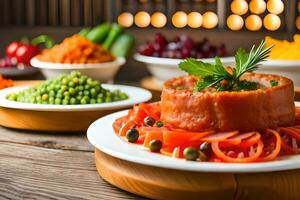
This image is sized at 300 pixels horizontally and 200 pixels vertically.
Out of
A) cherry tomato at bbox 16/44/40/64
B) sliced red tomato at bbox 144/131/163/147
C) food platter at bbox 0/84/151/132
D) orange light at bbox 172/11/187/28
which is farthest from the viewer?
orange light at bbox 172/11/187/28

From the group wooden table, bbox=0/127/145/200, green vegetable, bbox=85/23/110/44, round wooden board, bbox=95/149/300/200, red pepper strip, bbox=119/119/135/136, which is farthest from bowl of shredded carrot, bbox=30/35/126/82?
round wooden board, bbox=95/149/300/200

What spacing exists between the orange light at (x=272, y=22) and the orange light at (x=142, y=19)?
0.89 m

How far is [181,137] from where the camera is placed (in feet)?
5.79

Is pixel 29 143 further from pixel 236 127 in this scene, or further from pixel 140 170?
pixel 236 127

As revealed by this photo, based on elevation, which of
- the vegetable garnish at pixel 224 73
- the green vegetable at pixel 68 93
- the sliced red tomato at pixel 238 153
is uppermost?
the vegetable garnish at pixel 224 73

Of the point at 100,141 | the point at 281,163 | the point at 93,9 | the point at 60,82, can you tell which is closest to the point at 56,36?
the point at 93,9

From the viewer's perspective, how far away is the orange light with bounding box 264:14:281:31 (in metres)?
4.09

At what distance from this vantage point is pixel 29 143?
2396 mm

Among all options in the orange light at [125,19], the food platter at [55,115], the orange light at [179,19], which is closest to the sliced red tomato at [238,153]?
the food platter at [55,115]

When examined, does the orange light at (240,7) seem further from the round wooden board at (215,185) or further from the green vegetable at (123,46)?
the round wooden board at (215,185)

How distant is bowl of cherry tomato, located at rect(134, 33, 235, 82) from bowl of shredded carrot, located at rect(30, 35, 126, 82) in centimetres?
22

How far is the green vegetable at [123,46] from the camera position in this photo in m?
4.21

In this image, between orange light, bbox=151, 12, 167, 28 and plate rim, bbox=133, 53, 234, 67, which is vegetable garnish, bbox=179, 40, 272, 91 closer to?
plate rim, bbox=133, 53, 234, 67

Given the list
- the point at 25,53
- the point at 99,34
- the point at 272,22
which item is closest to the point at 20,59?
the point at 25,53
